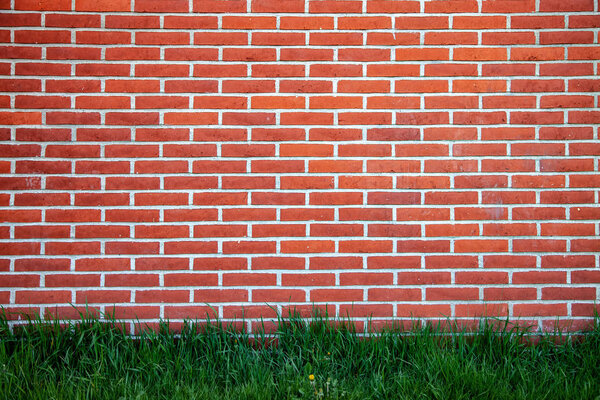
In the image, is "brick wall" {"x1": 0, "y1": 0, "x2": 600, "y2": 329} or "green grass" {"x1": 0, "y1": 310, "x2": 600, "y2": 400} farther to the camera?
"brick wall" {"x1": 0, "y1": 0, "x2": 600, "y2": 329}

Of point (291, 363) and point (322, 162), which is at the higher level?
point (322, 162)

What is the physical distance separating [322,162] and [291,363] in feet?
3.63

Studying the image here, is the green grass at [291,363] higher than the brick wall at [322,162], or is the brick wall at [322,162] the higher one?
the brick wall at [322,162]

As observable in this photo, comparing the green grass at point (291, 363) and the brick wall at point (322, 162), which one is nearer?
the green grass at point (291, 363)

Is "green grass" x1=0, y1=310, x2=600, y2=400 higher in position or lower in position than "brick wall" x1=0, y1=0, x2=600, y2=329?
lower

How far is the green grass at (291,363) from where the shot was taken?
192 centimetres

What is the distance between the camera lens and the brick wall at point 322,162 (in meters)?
2.33

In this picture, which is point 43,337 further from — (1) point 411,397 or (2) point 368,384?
(1) point 411,397

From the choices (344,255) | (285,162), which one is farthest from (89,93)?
(344,255)

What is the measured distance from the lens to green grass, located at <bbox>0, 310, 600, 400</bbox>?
1.92 meters

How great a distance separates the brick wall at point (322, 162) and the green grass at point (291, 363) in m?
0.14

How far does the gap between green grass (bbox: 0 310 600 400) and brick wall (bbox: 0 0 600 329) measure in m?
0.14

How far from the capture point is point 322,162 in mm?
2361

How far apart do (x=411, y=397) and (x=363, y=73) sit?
5.58 feet
